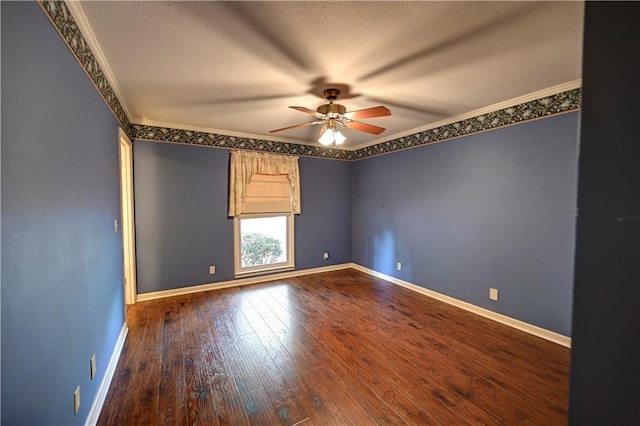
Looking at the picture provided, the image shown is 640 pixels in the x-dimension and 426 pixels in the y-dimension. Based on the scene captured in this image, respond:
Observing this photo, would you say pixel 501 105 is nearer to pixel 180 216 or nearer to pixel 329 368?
pixel 329 368

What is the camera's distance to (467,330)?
2889 millimetres

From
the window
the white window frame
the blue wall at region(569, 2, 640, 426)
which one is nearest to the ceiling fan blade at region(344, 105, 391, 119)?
the blue wall at region(569, 2, 640, 426)

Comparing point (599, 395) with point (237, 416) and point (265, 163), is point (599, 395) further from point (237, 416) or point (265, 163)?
point (265, 163)

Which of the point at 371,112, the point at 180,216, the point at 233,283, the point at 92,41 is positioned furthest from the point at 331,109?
the point at 233,283

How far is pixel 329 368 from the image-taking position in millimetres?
2236

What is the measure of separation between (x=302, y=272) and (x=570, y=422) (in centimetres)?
446

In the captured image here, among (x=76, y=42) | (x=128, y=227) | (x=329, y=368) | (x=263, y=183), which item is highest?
(x=76, y=42)

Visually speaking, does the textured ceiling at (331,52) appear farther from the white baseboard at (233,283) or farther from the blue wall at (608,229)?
the white baseboard at (233,283)

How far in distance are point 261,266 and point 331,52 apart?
139 inches

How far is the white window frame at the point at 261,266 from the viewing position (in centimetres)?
432

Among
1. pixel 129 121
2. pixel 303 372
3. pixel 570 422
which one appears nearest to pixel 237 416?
pixel 303 372

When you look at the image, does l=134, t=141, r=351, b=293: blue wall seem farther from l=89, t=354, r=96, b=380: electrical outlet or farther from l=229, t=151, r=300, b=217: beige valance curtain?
l=89, t=354, r=96, b=380: electrical outlet

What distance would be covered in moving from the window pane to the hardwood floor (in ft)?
3.54

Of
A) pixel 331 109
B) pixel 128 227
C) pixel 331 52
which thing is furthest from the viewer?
pixel 128 227
